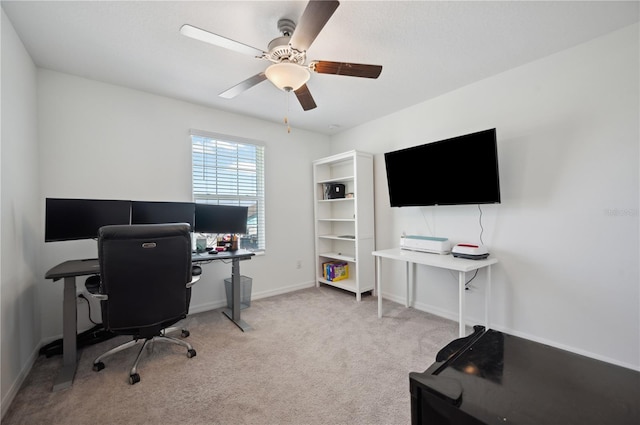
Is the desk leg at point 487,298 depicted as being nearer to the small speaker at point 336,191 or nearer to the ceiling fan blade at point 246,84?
the small speaker at point 336,191

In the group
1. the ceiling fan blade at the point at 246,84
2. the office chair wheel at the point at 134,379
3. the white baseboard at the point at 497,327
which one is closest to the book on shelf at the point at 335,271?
the white baseboard at the point at 497,327

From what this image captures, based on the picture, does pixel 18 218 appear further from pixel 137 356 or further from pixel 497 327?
pixel 497 327

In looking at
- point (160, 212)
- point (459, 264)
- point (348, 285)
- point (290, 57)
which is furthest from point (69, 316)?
point (459, 264)

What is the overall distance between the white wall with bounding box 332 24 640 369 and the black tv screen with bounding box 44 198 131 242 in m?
3.08

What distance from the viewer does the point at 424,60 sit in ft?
7.79

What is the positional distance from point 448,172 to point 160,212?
2983 millimetres

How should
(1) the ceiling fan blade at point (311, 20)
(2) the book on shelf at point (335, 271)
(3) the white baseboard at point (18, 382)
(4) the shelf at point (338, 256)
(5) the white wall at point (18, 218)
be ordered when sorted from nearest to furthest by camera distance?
(1) the ceiling fan blade at point (311, 20), (3) the white baseboard at point (18, 382), (5) the white wall at point (18, 218), (4) the shelf at point (338, 256), (2) the book on shelf at point (335, 271)

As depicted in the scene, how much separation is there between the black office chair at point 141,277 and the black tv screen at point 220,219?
3.18ft

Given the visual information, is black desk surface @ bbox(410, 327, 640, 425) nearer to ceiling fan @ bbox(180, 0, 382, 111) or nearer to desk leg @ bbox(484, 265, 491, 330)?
ceiling fan @ bbox(180, 0, 382, 111)

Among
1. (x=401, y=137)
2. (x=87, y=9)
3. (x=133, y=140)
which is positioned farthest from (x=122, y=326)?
(x=401, y=137)

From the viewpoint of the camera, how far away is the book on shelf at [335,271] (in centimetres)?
405

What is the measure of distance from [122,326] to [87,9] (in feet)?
7.08

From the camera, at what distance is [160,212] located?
2742 millimetres

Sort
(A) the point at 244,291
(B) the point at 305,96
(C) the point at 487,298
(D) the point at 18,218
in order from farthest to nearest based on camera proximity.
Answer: (A) the point at 244,291 < (C) the point at 487,298 < (B) the point at 305,96 < (D) the point at 18,218
